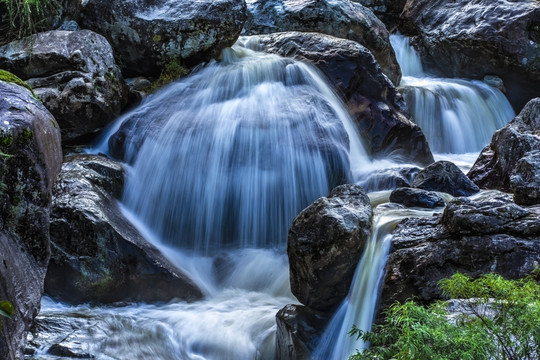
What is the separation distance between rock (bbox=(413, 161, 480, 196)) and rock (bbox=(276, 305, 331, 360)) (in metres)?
2.93

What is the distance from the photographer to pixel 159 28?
31.2 ft

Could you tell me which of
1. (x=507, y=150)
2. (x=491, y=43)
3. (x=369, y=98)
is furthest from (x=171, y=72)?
(x=491, y=43)

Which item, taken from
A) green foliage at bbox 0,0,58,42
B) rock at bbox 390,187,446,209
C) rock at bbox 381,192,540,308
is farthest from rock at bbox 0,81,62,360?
green foliage at bbox 0,0,58,42

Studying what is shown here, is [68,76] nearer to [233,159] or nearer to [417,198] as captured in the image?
[233,159]

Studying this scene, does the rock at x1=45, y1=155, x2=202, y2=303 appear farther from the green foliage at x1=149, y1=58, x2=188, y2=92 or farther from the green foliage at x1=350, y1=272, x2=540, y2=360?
the green foliage at x1=350, y1=272, x2=540, y2=360

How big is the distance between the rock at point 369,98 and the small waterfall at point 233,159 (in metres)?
0.53

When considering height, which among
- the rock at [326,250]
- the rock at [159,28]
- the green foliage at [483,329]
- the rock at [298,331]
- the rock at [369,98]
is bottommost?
the rock at [298,331]

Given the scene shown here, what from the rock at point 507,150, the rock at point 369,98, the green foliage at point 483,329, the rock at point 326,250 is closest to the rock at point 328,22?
the rock at point 369,98

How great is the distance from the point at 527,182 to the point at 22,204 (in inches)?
177

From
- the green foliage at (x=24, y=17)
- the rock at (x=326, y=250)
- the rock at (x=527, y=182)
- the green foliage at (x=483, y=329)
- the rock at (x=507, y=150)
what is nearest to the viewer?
the green foliage at (x=483, y=329)

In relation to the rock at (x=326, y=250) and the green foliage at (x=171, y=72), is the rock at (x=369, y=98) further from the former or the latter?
the rock at (x=326, y=250)

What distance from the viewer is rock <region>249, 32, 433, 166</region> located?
30.7 ft

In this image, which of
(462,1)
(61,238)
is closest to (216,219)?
(61,238)

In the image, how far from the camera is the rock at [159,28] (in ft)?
31.2
